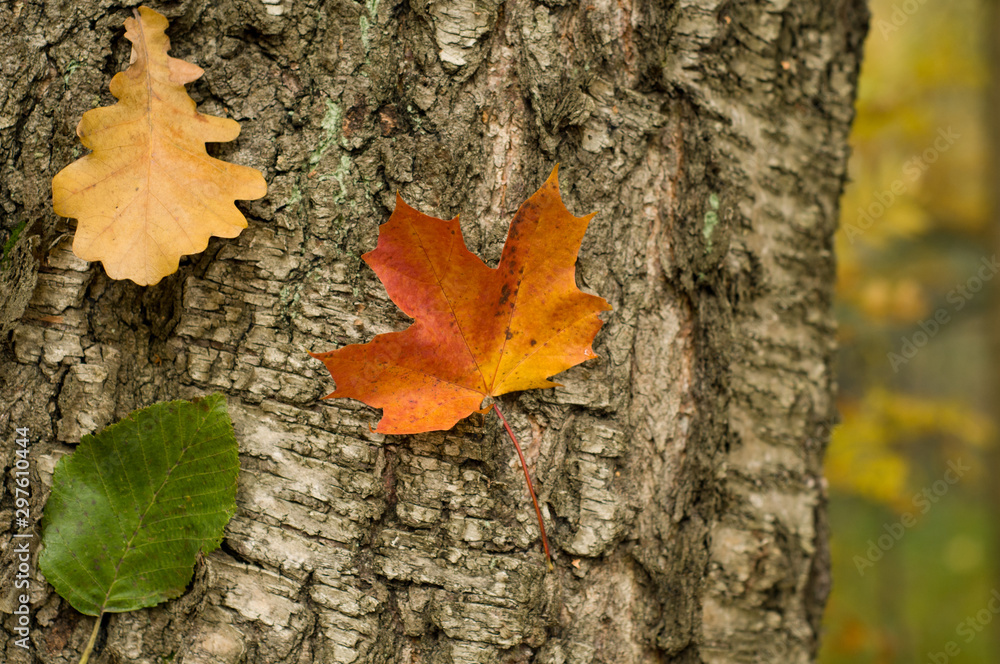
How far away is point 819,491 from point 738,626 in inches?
14.7

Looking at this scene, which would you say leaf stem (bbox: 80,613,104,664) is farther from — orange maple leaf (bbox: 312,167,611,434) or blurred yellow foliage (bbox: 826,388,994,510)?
blurred yellow foliage (bbox: 826,388,994,510)

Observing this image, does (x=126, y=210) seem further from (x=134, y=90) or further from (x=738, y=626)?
(x=738, y=626)

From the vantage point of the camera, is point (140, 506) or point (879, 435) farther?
point (879, 435)

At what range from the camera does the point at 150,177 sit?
105 cm

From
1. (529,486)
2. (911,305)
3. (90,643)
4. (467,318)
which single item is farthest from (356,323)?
(911,305)

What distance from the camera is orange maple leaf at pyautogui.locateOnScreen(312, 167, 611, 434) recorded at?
1.01m

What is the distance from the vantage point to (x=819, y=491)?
1434mm

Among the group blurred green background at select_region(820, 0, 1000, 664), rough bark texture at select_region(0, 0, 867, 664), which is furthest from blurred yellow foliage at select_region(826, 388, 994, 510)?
rough bark texture at select_region(0, 0, 867, 664)

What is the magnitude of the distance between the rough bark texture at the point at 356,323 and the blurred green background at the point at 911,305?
236 cm

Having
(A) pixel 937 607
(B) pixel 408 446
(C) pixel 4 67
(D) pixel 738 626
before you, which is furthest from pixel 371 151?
(A) pixel 937 607

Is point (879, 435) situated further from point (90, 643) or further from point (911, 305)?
point (90, 643)

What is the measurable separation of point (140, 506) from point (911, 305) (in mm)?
4784

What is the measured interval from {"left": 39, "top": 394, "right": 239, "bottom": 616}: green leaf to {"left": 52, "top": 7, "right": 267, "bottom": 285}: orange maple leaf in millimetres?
269

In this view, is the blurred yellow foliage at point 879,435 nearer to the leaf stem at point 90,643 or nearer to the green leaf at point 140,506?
the green leaf at point 140,506
